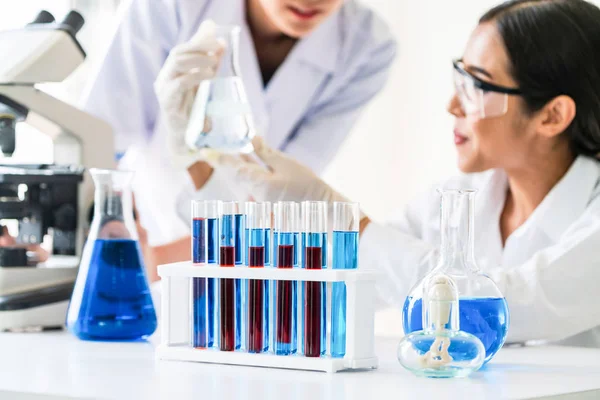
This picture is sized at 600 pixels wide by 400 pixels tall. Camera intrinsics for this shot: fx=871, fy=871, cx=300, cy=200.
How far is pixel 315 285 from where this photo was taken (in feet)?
3.50

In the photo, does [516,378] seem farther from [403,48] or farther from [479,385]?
[403,48]

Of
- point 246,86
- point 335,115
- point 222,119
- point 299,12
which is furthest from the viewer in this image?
point 335,115

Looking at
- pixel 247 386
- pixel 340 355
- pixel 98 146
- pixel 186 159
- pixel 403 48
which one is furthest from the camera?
pixel 403 48

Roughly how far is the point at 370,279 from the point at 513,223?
0.93 metres

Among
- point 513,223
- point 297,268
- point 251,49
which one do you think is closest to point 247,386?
point 297,268

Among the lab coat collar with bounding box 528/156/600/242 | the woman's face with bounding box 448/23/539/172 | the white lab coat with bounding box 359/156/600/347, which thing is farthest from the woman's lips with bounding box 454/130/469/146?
the lab coat collar with bounding box 528/156/600/242

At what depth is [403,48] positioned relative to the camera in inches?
176

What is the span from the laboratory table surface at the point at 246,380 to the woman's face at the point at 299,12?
1.15 meters

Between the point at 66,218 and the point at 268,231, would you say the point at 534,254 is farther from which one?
the point at 66,218

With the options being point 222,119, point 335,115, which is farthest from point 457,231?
point 335,115

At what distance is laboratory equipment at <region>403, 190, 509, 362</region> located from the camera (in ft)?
3.60

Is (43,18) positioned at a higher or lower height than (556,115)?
higher

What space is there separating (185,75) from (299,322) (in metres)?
0.83

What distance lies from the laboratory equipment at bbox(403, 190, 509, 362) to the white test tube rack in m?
0.09
